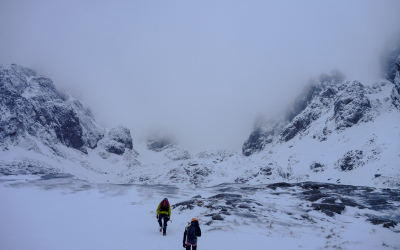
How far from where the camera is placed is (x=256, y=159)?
7406 cm

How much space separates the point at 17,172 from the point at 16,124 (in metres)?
24.6

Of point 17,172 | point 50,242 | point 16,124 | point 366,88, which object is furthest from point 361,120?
point 16,124

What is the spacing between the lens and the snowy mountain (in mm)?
44438

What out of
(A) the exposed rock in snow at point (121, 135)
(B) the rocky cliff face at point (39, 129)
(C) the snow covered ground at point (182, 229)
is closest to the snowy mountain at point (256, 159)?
(B) the rocky cliff face at point (39, 129)

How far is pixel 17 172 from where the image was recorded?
50156mm

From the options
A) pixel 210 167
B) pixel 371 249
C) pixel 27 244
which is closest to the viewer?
pixel 27 244

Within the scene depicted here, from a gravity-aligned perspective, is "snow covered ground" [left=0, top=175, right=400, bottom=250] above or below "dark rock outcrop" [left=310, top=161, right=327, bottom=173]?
below

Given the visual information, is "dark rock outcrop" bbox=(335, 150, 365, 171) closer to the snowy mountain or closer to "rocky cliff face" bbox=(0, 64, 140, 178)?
the snowy mountain

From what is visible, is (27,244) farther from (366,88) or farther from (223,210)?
(366,88)

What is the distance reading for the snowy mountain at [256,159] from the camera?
44.4 meters

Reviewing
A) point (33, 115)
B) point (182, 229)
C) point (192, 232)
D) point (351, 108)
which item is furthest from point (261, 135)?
point (192, 232)

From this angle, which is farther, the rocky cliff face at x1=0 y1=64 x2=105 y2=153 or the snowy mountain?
the rocky cliff face at x1=0 y1=64 x2=105 y2=153

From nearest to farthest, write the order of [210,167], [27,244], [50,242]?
[27,244]
[50,242]
[210,167]

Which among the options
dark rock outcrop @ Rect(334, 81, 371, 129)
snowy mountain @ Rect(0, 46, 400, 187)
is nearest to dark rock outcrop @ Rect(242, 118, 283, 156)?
snowy mountain @ Rect(0, 46, 400, 187)
